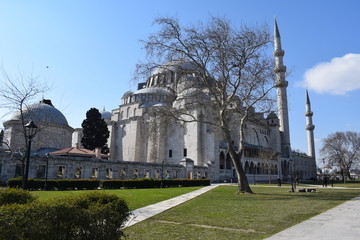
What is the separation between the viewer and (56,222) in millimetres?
3820

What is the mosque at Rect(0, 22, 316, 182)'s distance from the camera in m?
23.8

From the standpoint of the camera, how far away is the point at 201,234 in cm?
624

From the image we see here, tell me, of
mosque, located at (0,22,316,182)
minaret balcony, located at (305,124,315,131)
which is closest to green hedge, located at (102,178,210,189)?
mosque, located at (0,22,316,182)

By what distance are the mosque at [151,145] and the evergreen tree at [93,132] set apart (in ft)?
6.80

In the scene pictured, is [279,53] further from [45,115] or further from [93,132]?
[45,115]

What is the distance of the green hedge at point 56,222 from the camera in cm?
339

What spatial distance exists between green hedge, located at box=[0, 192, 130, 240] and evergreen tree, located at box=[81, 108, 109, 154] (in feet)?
133

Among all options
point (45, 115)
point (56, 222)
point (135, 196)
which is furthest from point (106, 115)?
point (56, 222)

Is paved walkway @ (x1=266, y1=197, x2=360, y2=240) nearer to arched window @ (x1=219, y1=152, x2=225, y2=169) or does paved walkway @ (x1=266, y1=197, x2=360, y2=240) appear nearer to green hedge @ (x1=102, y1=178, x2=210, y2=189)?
green hedge @ (x1=102, y1=178, x2=210, y2=189)

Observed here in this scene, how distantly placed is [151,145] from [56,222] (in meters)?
43.8

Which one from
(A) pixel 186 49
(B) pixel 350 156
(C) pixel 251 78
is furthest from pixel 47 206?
(B) pixel 350 156

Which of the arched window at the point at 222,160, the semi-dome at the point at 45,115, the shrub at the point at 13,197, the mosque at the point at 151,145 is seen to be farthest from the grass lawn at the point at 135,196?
the arched window at the point at 222,160

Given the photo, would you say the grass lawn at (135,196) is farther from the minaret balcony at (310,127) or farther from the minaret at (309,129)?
the minaret at (309,129)

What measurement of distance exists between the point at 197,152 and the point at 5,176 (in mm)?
26582
